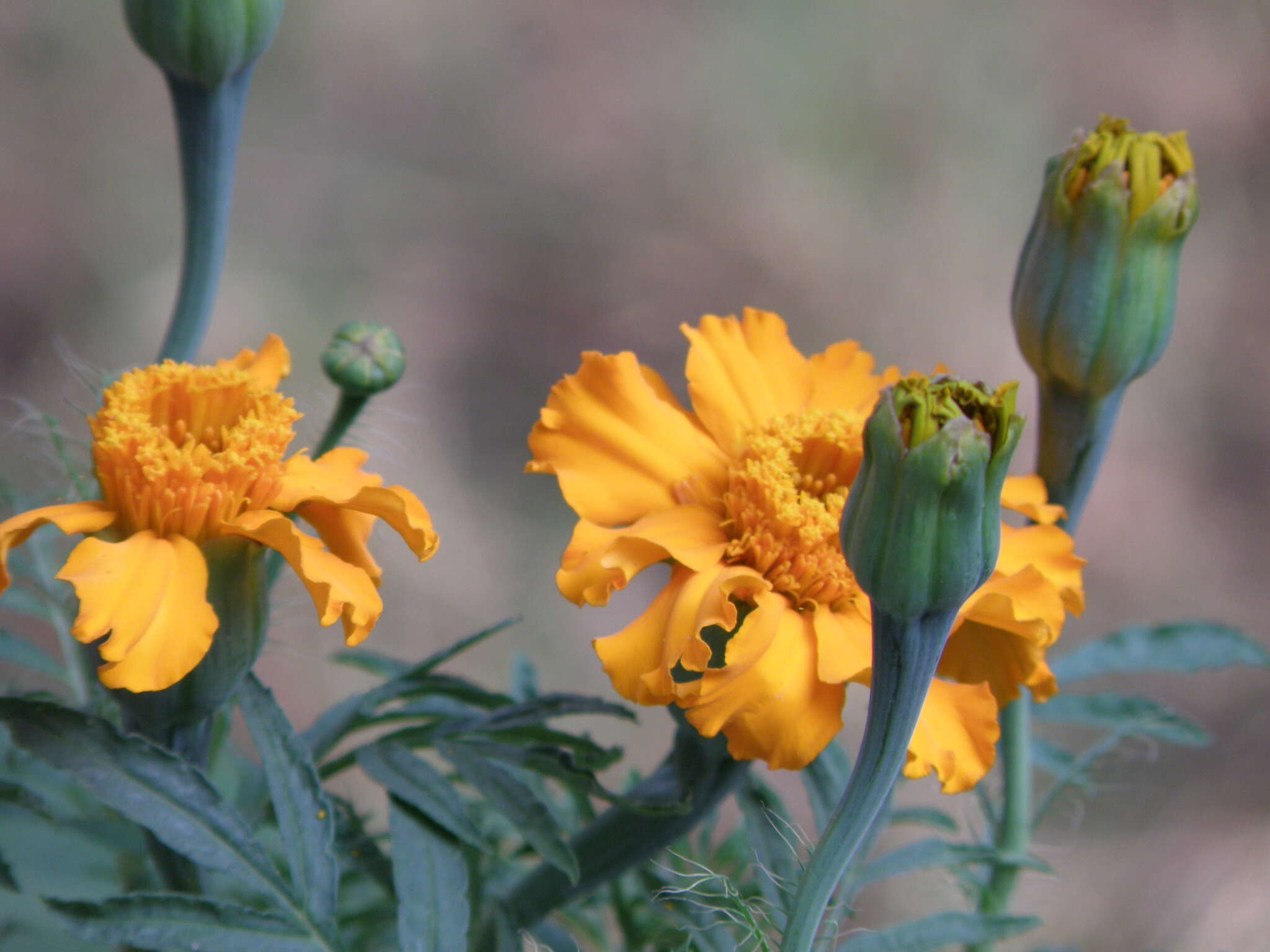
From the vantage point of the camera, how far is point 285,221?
1346 mm

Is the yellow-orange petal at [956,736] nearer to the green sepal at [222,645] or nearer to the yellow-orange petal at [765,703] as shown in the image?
the yellow-orange petal at [765,703]

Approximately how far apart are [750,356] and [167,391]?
196 millimetres

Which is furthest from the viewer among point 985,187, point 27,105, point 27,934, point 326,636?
point 985,187

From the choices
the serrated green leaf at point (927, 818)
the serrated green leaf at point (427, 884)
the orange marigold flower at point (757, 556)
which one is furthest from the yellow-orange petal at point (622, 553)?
the serrated green leaf at point (927, 818)

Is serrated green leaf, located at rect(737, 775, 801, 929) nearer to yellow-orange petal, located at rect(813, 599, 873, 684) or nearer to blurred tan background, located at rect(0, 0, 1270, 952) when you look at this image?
yellow-orange petal, located at rect(813, 599, 873, 684)

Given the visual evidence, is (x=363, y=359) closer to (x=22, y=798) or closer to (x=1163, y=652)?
(x=22, y=798)

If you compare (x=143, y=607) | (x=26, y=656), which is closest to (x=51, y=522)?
(x=143, y=607)

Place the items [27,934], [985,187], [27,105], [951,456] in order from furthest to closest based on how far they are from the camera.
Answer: [985,187] → [27,105] → [27,934] → [951,456]

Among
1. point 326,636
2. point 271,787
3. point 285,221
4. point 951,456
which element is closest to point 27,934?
point 271,787

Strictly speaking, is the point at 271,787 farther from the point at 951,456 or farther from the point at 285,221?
the point at 285,221

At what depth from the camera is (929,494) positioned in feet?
0.89

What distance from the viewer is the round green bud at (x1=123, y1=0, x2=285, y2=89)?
40cm

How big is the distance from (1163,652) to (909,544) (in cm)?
38

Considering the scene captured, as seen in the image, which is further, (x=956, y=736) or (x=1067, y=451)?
(x=1067, y=451)
